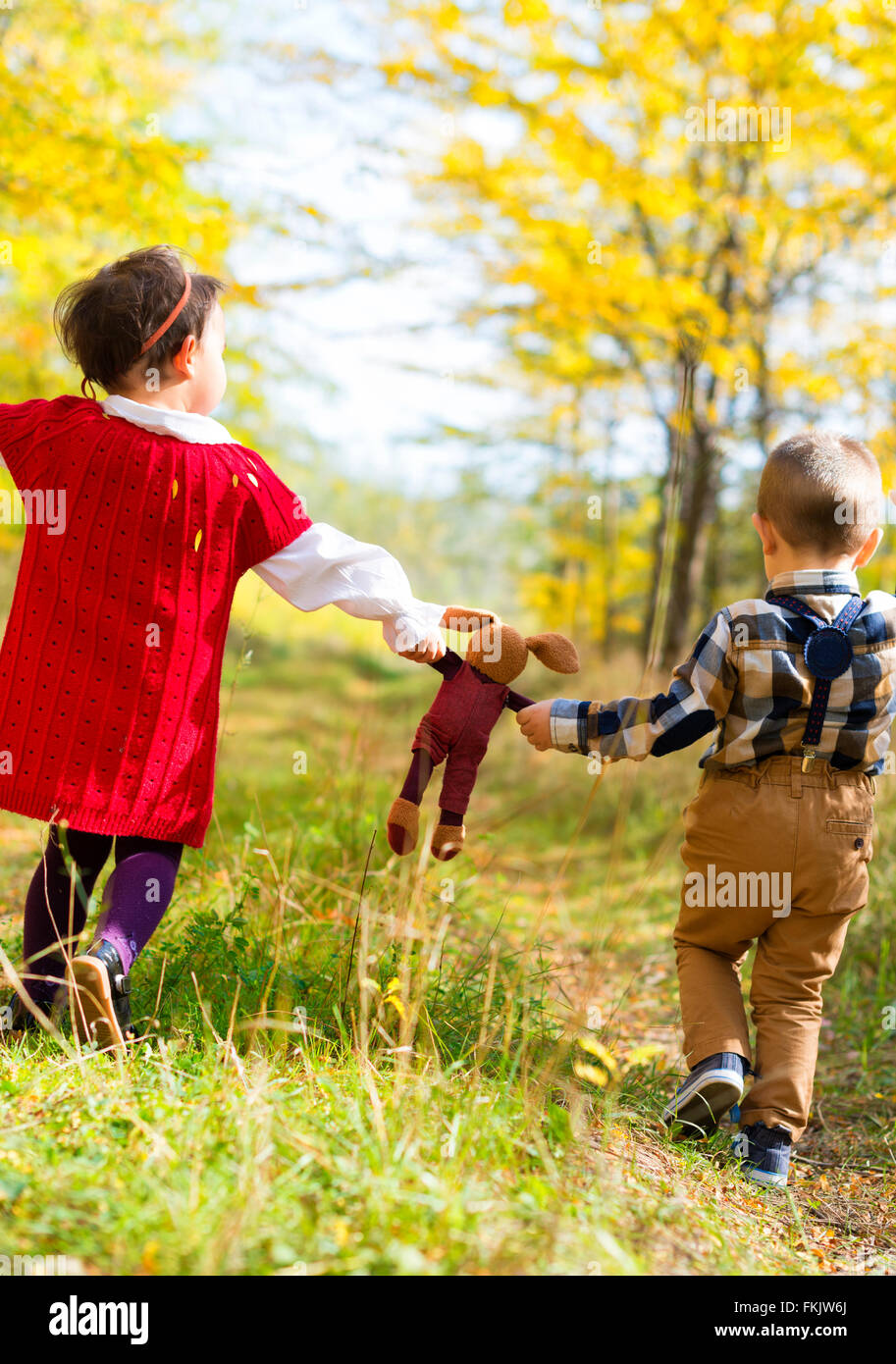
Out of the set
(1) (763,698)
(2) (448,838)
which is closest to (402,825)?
(2) (448,838)

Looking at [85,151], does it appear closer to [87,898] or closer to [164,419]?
[164,419]

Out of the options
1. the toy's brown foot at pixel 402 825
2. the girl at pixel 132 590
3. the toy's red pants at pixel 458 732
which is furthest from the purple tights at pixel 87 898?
the toy's red pants at pixel 458 732

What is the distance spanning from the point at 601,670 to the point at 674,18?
439cm

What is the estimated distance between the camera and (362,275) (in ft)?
21.1

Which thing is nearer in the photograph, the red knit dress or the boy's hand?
the red knit dress

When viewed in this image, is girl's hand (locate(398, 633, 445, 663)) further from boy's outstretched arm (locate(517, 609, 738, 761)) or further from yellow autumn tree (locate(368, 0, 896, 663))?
yellow autumn tree (locate(368, 0, 896, 663))

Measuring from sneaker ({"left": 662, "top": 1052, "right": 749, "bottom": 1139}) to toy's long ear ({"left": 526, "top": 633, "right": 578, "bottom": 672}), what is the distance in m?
0.92

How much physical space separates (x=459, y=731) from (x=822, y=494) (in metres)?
0.98

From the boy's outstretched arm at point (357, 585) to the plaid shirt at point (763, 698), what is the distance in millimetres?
359

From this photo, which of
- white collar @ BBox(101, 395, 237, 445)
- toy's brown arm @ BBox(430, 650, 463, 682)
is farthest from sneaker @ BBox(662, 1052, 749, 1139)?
white collar @ BBox(101, 395, 237, 445)

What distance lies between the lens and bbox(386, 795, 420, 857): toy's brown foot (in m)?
2.12

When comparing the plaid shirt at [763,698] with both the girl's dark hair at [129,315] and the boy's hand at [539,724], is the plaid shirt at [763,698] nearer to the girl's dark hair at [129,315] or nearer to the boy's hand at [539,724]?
the boy's hand at [539,724]

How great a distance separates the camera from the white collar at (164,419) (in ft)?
6.89
